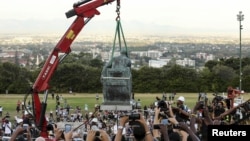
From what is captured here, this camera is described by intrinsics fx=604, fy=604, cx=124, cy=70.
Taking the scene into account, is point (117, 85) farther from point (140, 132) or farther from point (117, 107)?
point (140, 132)

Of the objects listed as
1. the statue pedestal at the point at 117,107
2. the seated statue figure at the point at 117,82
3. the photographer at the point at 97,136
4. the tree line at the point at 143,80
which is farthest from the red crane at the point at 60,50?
the tree line at the point at 143,80

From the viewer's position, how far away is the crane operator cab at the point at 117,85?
27469 mm

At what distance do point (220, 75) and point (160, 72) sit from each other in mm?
7670

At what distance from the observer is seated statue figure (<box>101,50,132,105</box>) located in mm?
27453

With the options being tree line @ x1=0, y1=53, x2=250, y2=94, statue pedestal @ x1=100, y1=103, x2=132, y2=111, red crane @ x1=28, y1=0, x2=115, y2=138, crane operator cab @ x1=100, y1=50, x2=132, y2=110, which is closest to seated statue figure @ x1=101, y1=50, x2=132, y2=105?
crane operator cab @ x1=100, y1=50, x2=132, y2=110

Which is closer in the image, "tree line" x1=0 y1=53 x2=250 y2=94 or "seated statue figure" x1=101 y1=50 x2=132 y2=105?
"seated statue figure" x1=101 y1=50 x2=132 y2=105

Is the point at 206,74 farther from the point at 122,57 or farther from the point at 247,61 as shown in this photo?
the point at 122,57

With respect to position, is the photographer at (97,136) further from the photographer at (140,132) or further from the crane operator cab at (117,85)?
the crane operator cab at (117,85)

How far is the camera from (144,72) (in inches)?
2955

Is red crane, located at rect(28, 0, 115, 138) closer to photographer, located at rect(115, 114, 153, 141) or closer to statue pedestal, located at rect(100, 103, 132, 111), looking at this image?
statue pedestal, located at rect(100, 103, 132, 111)

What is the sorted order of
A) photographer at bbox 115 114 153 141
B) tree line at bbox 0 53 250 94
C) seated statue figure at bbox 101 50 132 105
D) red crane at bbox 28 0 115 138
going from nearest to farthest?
1. photographer at bbox 115 114 153 141
2. red crane at bbox 28 0 115 138
3. seated statue figure at bbox 101 50 132 105
4. tree line at bbox 0 53 250 94

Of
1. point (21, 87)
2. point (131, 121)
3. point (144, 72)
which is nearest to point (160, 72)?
point (144, 72)

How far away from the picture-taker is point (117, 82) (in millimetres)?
27578

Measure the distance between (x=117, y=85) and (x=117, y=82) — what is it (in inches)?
5.4
